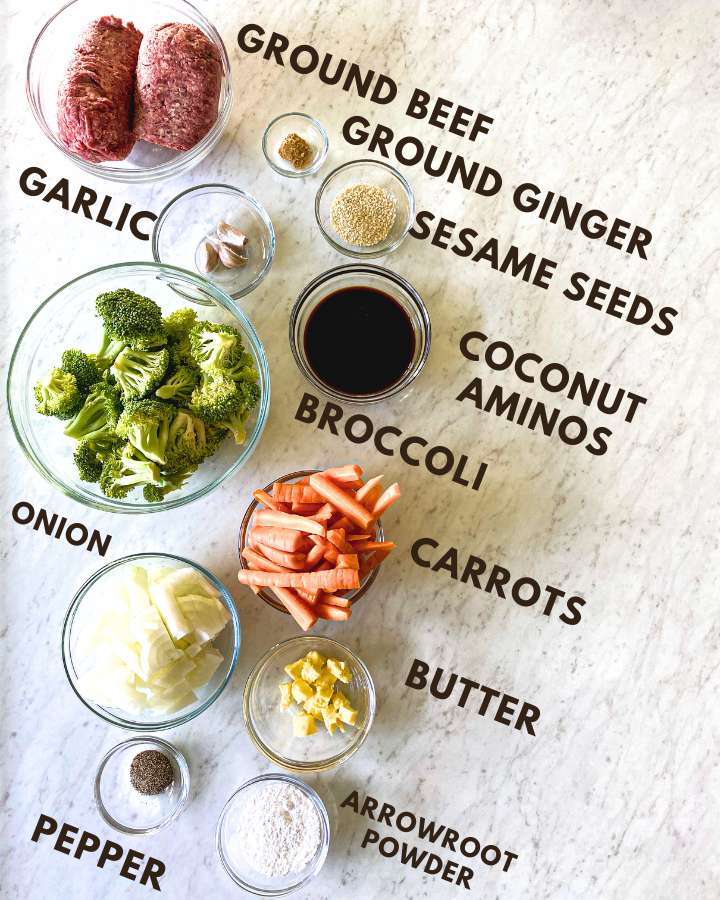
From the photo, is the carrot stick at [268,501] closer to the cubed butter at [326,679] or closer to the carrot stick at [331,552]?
the carrot stick at [331,552]

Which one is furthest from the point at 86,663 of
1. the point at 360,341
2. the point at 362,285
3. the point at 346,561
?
the point at 362,285

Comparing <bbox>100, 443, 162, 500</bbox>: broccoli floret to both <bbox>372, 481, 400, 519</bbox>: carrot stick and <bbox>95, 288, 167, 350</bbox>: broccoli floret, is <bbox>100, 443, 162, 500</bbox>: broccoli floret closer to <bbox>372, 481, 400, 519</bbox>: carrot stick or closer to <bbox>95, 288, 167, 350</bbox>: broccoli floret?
<bbox>95, 288, 167, 350</bbox>: broccoli floret

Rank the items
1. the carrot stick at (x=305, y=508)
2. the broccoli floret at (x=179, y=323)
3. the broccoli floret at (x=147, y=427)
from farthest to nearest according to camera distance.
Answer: the carrot stick at (x=305, y=508), the broccoli floret at (x=179, y=323), the broccoli floret at (x=147, y=427)

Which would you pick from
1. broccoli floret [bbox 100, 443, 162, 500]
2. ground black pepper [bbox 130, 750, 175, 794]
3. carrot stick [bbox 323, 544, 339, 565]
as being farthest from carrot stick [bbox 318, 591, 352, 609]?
ground black pepper [bbox 130, 750, 175, 794]

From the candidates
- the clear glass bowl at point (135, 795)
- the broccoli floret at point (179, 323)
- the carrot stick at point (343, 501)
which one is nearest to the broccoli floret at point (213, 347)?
the broccoli floret at point (179, 323)

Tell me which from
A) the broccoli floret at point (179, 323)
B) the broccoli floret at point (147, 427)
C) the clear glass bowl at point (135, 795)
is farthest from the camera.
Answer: the clear glass bowl at point (135, 795)

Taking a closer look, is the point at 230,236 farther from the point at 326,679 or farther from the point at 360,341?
the point at 326,679

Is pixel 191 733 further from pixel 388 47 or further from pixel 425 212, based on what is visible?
pixel 388 47
